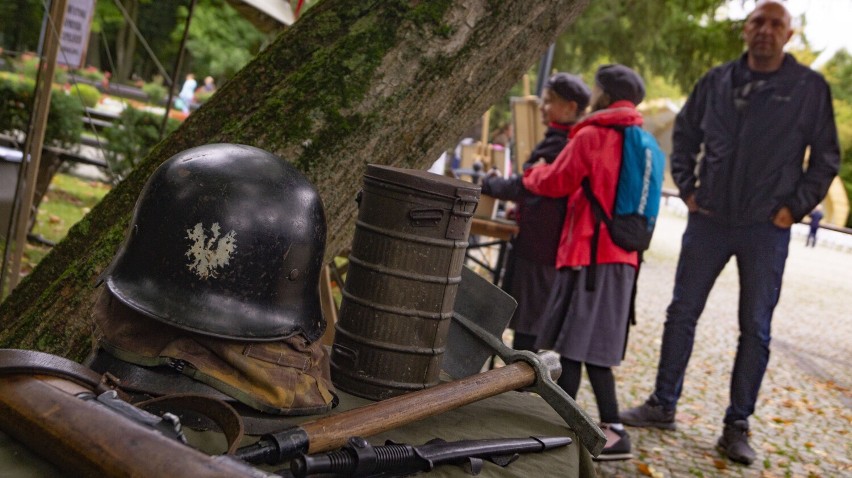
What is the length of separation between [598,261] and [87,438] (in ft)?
12.6

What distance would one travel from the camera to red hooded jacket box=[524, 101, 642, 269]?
15.5 ft

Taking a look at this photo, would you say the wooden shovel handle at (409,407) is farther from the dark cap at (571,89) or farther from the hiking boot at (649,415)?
the hiking boot at (649,415)

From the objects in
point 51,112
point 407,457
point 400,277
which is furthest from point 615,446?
point 51,112

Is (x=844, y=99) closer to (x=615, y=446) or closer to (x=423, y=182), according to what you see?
(x=615, y=446)

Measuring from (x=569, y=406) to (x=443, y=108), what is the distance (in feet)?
3.97

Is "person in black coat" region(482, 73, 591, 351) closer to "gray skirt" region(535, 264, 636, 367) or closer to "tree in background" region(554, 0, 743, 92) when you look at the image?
"gray skirt" region(535, 264, 636, 367)

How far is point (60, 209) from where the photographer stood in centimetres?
1149

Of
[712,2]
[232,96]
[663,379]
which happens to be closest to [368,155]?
[232,96]

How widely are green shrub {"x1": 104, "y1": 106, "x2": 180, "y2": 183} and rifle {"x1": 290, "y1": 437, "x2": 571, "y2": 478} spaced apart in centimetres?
1089

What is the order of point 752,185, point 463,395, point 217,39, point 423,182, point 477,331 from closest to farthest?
point 463,395, point 423,182, point 477,331, point 752,185, point 217,39

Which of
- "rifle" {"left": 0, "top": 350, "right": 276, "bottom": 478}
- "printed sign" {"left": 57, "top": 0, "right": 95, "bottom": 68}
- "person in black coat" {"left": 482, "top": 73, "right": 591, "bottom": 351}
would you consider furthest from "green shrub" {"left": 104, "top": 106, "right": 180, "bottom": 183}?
"rifle" {"left": 0, "top": 350, "right": 276, "bottom": 478}

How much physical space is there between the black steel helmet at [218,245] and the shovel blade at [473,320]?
2.30ft

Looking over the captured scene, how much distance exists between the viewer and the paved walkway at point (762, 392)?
5.68m

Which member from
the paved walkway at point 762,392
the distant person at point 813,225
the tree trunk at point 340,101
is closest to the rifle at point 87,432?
the tree trunk at point 340,101
